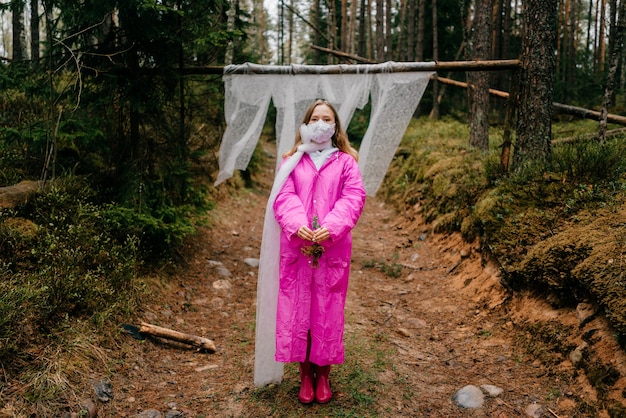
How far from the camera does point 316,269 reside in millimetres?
3156

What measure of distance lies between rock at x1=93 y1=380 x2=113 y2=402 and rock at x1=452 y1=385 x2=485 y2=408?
9.03 feet

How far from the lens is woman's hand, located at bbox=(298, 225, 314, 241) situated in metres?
2.95

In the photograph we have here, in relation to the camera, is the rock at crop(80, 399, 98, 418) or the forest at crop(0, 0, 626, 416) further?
A: the forest at crop(0, 0, 626, 416)

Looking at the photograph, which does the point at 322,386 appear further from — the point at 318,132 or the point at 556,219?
the point at 556,219

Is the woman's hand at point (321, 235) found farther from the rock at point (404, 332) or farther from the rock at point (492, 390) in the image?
the rock at point (404, 332)

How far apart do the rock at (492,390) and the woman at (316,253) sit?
1.29 meters

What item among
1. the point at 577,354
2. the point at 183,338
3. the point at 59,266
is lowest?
the point at 183,338

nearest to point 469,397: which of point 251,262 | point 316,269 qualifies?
point 316,269

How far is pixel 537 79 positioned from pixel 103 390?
557 centimetres

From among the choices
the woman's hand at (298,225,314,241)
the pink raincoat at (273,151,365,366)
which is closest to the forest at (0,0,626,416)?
the pink raincoat at (273,151,365,366)

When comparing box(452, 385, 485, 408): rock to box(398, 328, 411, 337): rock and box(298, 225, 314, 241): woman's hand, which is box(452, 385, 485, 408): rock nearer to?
box(398, 328, 411, 337): rock

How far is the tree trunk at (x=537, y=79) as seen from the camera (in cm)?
504

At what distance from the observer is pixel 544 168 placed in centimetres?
496

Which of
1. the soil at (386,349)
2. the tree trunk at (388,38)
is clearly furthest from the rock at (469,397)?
the tree trunk at (388,38)
